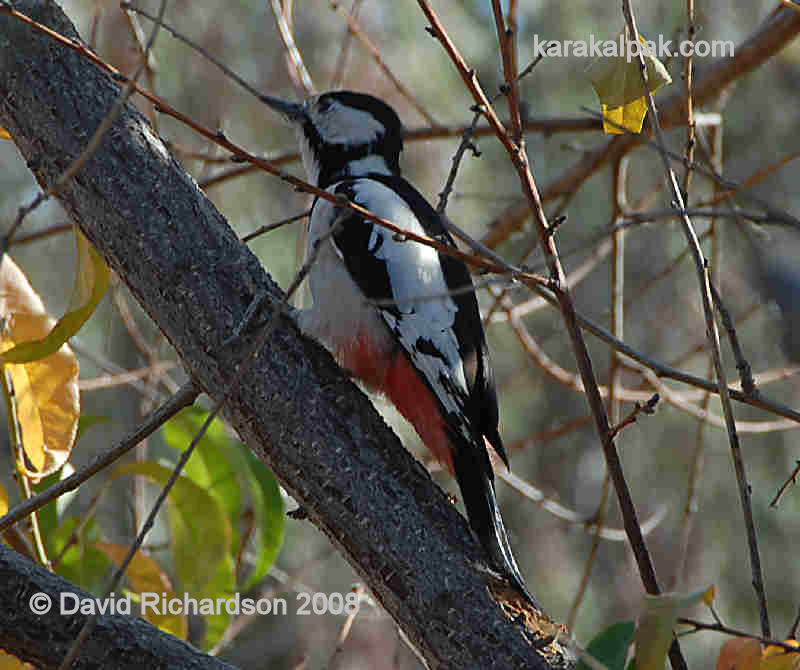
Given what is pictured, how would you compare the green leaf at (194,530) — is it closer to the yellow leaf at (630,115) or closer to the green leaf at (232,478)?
the green leaf at (232,478)

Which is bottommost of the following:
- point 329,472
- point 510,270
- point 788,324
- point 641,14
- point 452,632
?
point 452,632

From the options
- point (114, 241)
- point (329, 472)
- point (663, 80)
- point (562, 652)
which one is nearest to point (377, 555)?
point (329, 472)

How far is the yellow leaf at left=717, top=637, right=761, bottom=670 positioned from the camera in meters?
1.54

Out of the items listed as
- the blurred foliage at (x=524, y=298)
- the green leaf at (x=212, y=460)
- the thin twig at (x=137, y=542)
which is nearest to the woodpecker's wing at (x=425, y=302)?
the green leaf at (x=212, y=460)

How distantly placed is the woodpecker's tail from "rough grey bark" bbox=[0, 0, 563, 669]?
4 centimetres

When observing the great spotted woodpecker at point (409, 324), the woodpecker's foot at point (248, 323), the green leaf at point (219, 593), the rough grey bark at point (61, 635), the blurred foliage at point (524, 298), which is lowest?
the rough grey bark at point (61, 635)

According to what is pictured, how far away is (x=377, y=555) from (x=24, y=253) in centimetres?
623

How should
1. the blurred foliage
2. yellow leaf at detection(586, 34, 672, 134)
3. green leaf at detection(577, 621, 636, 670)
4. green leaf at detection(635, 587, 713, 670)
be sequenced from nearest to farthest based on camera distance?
green leaf at detection(635, 587, 713, 670), green leaf at detection(577, 621, 636, 670), yellow leaf at detection(586, 34, 672, 134), the blurred foliage

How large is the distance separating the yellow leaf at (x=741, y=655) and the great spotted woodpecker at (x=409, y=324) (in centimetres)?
72

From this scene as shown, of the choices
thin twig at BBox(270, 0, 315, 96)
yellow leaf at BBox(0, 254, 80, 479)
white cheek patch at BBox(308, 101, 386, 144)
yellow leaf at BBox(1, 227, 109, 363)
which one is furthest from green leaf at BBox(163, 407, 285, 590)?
thin twig at BBox(270, 0, 315, 96)

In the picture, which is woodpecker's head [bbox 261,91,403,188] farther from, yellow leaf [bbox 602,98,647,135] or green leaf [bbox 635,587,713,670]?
green leaf [bbox 635,587,713,670]

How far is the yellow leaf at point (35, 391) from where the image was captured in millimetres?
2299

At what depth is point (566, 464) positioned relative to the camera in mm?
7980

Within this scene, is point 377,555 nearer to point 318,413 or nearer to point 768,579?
point 318,413
